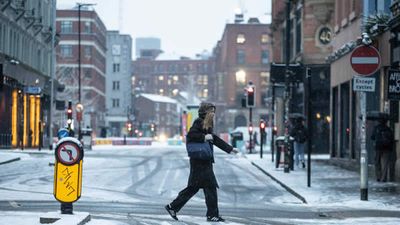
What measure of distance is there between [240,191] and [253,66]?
96692 mm

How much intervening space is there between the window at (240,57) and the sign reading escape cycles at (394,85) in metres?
100

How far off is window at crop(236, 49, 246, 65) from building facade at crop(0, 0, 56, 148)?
56.0 metres

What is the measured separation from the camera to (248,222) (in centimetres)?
1234

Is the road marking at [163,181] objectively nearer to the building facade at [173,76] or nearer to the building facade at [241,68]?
the building facade at [241,68]

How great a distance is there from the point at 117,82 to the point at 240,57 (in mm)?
23620

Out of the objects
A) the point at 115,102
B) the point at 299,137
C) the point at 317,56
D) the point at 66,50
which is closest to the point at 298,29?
the point at 317,56

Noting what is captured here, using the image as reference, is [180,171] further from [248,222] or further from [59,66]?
[59,66]

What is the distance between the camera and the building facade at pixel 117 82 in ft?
421

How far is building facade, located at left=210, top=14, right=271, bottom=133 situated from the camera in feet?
370

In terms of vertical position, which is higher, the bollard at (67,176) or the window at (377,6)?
the window at (377,6)

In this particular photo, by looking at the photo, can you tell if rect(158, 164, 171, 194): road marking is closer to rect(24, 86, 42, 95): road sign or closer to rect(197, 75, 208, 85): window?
rect(24, 86, 42, 95): road sign

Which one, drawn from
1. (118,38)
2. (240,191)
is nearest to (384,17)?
(240,191)

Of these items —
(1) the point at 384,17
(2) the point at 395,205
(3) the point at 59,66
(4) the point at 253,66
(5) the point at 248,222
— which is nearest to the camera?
(5) the point at 248,222

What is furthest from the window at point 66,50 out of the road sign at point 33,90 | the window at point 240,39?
the road sign at point 33,90
